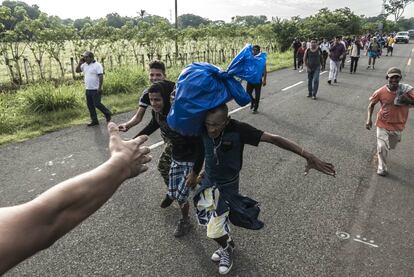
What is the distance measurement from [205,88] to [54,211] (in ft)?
5.35

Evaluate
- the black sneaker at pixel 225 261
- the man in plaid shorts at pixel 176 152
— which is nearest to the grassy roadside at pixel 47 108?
the man in plaid shorts at pixel 176 152

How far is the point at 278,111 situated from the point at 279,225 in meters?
6.01

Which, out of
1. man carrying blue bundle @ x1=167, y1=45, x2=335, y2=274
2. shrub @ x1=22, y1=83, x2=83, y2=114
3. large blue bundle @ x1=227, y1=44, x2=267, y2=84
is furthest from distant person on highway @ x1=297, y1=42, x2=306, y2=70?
large blue bundle @ x1=227, y1=44, x2=267, y2=84

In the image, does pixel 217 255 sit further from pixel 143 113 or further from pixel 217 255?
pixel 143 113

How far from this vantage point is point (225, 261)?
10.7 feet

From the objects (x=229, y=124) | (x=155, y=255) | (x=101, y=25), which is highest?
(x=101, y=25)

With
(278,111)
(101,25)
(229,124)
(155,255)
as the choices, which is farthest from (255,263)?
(101,25)

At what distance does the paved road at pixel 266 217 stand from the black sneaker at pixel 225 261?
0.07m

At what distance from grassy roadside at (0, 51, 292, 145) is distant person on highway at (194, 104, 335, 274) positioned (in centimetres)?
583

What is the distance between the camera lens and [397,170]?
18.4 feet

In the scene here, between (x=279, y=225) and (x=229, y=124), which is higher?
(x=229, y=124)

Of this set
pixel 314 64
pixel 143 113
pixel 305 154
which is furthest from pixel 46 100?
pixel 305 154

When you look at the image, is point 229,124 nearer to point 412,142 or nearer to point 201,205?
point 201,205

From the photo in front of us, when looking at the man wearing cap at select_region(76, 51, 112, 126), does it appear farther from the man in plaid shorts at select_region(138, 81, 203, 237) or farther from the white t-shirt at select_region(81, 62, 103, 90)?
the man in plaid shorts at select_region(138, 81, 203, 237)
